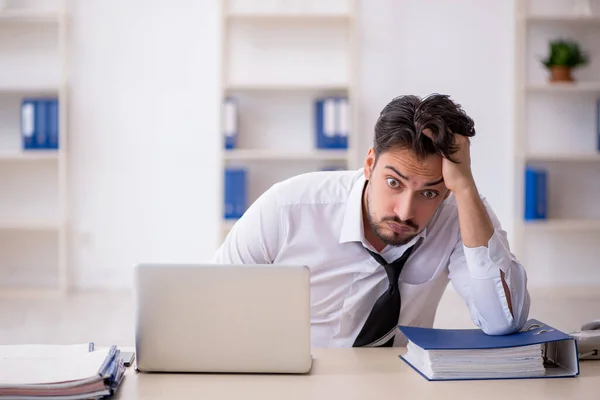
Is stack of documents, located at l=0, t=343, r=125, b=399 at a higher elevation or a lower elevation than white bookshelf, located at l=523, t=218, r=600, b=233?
lower

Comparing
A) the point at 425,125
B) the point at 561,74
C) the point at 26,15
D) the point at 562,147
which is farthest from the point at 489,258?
the point at 26,15

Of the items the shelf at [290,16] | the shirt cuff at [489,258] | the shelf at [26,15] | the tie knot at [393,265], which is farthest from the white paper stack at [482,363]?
the shelf at [26,15]

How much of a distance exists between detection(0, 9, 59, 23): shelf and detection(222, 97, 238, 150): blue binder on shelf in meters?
1.17

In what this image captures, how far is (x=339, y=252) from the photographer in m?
1.96

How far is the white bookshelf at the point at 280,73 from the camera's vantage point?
4.76 meters

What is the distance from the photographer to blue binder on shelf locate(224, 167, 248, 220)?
453 centimetres

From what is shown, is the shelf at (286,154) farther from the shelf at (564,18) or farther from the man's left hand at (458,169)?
the man's left hand at (458,169)

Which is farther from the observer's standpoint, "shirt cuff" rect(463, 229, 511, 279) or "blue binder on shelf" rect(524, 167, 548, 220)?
"blue binder on shelf" rect(524, 167, 548, 220)

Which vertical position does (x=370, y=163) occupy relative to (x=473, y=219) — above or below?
above

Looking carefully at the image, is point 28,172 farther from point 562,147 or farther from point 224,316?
point 224,316

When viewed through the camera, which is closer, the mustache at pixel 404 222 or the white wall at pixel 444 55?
the mustache at pixel 404 222

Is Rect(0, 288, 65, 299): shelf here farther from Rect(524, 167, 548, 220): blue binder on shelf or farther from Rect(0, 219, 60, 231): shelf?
Rect(524, 167, 548, 220): blue binder on shelf

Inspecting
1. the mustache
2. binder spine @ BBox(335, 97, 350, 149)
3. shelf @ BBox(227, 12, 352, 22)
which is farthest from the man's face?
shelf @ BBox(227, 12, 352, 22)

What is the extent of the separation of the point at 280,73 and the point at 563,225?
6.50ft
